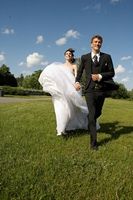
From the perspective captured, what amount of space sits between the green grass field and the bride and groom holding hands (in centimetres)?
58

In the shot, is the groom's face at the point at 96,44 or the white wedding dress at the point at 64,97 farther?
the white wedding dress at the point at 64,97

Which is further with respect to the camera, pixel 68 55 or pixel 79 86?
pixel 68 55

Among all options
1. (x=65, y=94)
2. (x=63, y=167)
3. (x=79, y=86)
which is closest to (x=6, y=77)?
(x=65, y=94)

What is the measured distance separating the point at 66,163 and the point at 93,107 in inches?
92.7

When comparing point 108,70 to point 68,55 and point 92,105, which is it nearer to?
point 92,105

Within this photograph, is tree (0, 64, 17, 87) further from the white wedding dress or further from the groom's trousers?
the groom's trousers

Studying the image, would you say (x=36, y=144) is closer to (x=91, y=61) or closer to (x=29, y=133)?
(x=29, y=133)

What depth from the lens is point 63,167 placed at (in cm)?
644

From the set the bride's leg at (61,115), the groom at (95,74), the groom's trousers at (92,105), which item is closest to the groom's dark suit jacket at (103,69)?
the groom at (95,74)

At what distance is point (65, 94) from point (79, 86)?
1148 mm

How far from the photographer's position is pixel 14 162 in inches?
258

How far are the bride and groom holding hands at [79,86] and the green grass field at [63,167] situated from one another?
1.91 ft

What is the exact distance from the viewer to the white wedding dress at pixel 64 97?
10.0m

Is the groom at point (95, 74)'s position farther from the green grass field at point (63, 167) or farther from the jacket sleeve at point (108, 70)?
the green grass field at point (63, 167)
